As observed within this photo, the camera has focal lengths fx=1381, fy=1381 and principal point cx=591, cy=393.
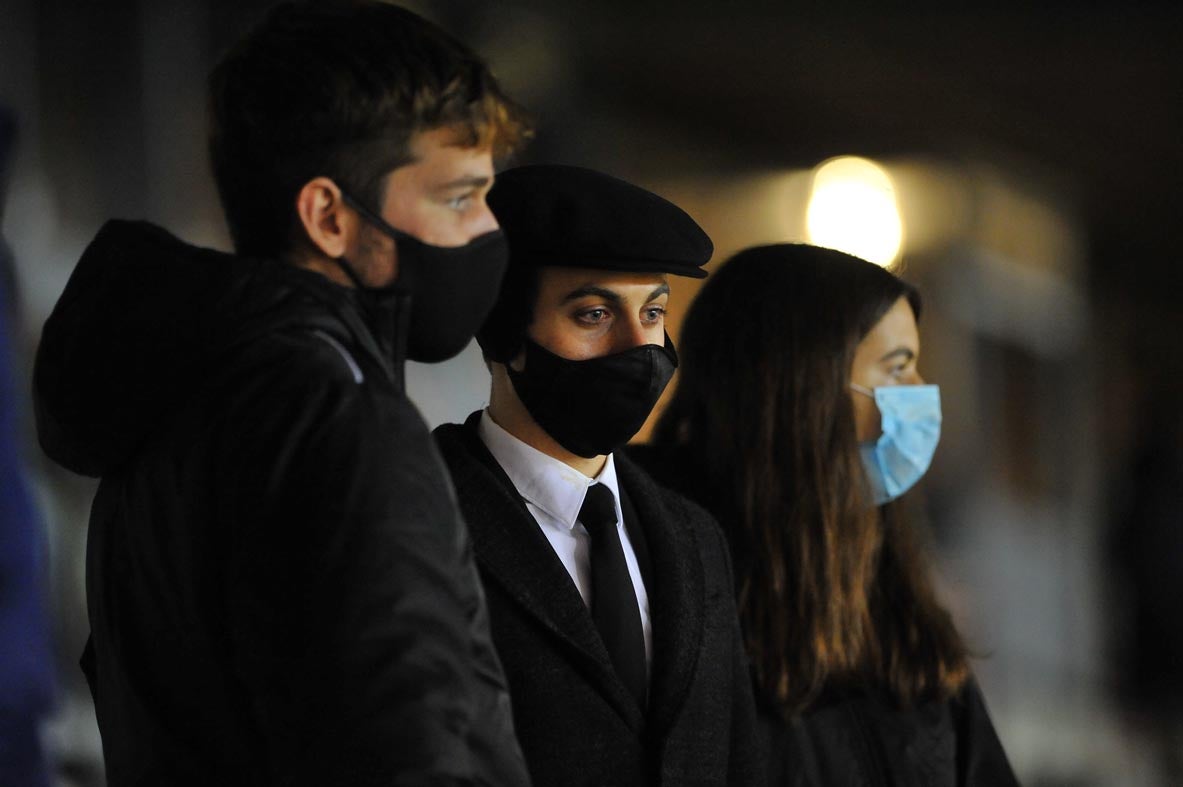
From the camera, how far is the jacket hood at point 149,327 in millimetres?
1192

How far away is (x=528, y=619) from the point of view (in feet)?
5.65

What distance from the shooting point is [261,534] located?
1136 millimetres

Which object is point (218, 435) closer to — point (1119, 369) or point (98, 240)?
point (98, 240)

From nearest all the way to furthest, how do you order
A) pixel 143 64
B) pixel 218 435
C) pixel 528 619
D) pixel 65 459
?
pixel 218 435 < pixel 65 459 < pixel 528 619 < pixel 143 64

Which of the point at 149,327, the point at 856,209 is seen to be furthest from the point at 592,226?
the point at 856,209

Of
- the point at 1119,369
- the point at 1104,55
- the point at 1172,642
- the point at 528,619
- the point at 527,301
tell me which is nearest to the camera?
the point at 528,619

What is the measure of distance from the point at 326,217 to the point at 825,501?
4.36 feet

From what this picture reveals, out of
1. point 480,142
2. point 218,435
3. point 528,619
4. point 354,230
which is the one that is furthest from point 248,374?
point 528,619

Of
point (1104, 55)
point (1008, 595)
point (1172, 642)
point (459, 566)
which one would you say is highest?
point (1104, 55)

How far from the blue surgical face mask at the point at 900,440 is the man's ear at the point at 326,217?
1384 millimetres

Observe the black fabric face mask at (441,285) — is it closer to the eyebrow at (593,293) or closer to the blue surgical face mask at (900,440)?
the eyebrow at (593,293)

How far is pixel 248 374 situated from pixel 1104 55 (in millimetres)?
7107

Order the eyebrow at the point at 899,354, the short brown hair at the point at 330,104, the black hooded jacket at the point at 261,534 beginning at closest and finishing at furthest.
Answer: the black hooded jacket at the point at 261,534
the short brown hair at the point at 330,104
the eyebrow at the point at 899,354

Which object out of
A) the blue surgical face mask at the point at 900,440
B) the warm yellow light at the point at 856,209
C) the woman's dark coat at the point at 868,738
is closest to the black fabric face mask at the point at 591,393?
the woman's dark coat at the point at 868,738
